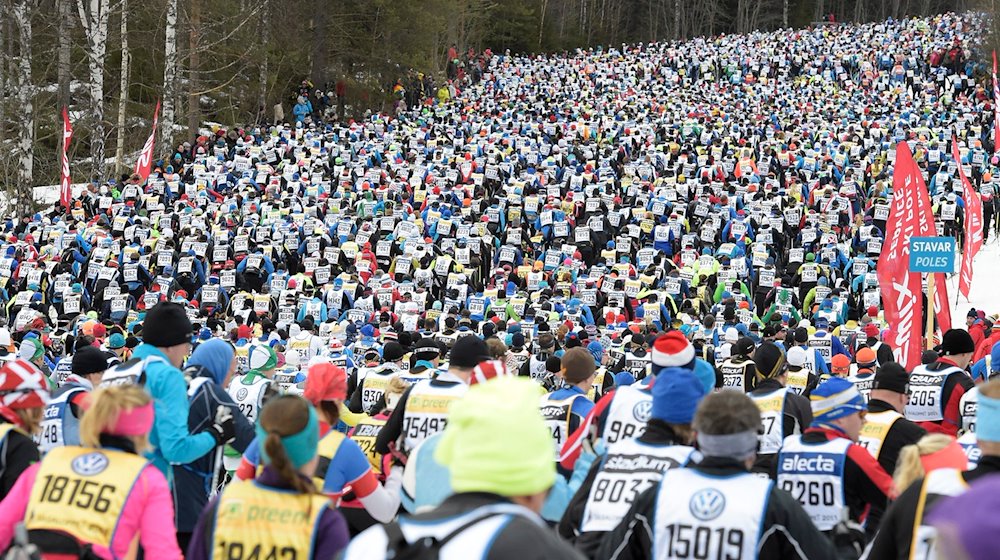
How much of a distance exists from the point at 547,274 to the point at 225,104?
27.9 meters

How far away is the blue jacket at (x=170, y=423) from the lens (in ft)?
16.8

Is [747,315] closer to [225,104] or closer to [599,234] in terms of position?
[599,234]

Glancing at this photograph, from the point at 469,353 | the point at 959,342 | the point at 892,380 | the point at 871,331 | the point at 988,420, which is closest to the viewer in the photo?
the point at 988,420

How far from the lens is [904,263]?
1300 cm

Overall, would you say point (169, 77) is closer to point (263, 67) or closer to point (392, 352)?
point (263, 67)

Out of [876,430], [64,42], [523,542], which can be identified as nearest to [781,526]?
[523,542]

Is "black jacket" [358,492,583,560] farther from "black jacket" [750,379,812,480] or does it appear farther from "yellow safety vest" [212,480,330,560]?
"black jacket" [750,379,812,480]

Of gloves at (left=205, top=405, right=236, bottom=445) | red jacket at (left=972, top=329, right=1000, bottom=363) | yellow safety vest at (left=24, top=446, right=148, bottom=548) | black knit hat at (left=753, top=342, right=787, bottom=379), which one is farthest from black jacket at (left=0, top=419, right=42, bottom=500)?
red jacket at (left=972, top=329, right=1000, bottom=363)

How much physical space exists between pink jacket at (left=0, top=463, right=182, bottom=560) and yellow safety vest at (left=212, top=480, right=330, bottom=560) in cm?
38

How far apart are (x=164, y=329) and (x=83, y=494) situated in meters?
1.63

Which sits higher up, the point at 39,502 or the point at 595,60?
the point at 595,60

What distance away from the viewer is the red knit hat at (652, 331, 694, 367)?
562cm

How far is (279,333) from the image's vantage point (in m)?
15.7

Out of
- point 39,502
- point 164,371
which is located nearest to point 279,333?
point 164,371
